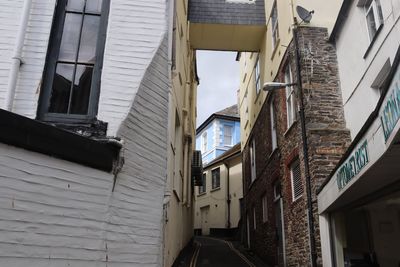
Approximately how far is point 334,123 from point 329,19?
341cm

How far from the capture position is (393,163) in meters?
5.46

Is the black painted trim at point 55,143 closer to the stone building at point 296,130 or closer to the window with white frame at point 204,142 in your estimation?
the stone building at point 296,130

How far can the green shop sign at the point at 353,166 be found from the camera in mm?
5930

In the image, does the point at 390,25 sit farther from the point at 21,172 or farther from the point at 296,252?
the point at 21,172

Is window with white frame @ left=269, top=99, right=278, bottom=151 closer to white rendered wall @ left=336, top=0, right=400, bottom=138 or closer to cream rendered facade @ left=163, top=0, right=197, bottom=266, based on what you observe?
cream rendered facade @ left=163, top=0, right=197, bottom=266

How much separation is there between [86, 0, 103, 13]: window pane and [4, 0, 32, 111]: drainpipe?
0.87 metres

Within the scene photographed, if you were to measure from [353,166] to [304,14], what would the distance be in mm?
6967

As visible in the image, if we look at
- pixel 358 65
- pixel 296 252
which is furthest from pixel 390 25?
pixel 296 252

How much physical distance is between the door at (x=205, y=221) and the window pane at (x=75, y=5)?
28.0m

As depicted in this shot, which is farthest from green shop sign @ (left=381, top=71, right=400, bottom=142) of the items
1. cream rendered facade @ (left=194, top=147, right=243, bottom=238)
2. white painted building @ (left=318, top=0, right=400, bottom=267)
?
cream rendered facade @ (left=194, top=147, right=243, bottom=238)

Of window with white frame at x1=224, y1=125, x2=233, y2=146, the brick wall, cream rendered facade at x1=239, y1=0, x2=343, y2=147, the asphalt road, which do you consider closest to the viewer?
the brick wall

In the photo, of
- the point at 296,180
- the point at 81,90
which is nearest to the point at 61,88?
the point at 81,90

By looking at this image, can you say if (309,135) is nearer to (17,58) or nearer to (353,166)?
(353,166)

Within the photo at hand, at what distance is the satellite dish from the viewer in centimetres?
1227
